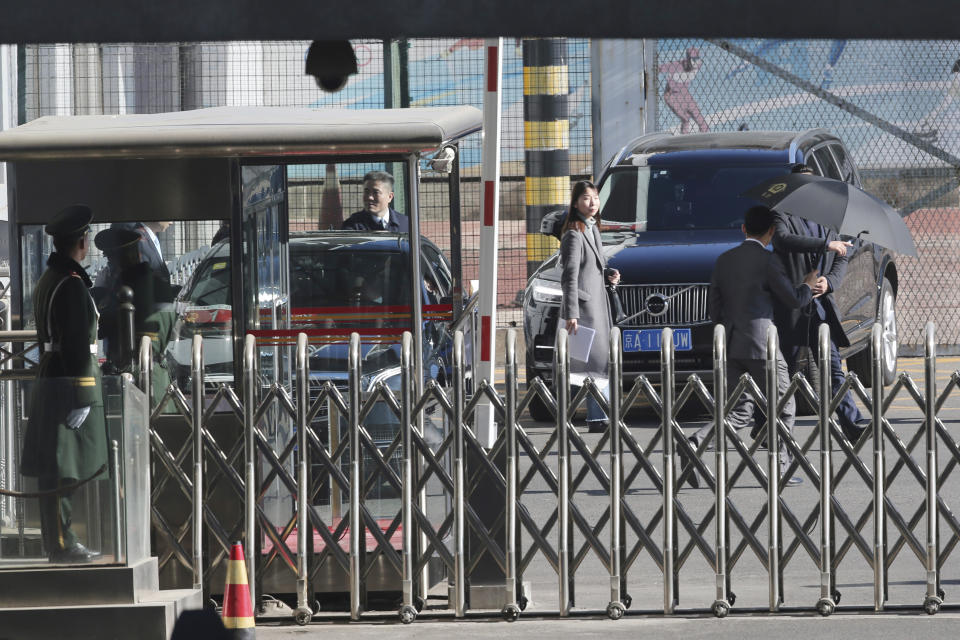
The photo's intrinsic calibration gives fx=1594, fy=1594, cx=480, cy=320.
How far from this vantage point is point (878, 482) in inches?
249

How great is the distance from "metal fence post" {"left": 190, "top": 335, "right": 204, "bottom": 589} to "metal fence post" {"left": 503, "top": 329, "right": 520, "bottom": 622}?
1.22 m

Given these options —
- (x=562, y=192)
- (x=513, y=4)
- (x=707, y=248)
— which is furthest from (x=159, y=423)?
(x=562, y=192)

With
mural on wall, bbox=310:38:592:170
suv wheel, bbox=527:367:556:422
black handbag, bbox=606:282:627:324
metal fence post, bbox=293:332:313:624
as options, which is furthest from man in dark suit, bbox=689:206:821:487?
mural on wall, bbox=310:38:592:170

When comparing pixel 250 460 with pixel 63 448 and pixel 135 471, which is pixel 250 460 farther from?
pixel 63 448

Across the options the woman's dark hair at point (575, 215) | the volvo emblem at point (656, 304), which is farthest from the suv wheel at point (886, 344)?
the woman's dark hair at point (575, 215)

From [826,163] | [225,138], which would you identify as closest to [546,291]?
[826,163]

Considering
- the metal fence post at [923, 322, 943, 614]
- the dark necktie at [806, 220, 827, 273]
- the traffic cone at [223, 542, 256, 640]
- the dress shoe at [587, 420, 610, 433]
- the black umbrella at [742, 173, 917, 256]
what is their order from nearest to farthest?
the traffic cone at [223, 542, 256, 640]
the metal fence post at [923, 322, 943, 614]
the black umbrella at [742, 173, 917, 256]
the dress shoe at [587, 420, 610, 433]
the dark necktie at [806, 220, 827, 273]

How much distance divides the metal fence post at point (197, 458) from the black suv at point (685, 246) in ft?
16.6

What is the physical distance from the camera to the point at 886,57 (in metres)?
18.3

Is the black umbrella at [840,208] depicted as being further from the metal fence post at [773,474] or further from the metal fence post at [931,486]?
the metal fence post at [773,474]

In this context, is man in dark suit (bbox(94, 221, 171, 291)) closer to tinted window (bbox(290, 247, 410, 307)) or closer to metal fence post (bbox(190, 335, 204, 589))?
tinted window (bbox(290, 247, 410, 307))

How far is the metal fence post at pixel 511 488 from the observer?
618 cm

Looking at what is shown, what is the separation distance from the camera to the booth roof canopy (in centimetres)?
730

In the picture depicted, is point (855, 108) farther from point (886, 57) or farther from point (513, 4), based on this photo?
point (513, 4)
